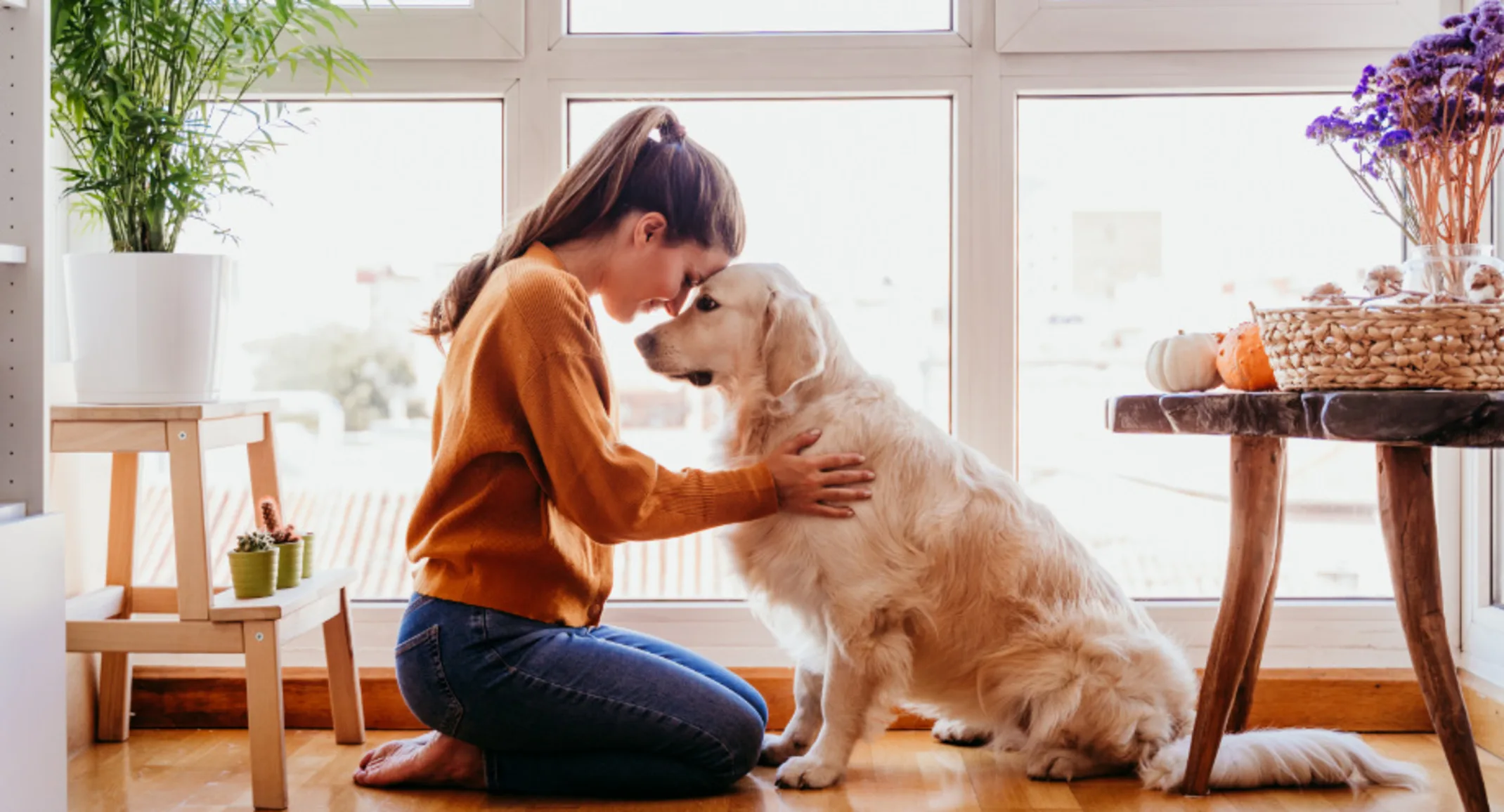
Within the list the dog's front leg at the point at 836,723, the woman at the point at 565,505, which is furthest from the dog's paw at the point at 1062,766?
the woman at the point at 565,505

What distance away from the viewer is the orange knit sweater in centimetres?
194

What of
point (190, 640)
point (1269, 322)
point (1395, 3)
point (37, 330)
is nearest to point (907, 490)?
point (1269, 322)

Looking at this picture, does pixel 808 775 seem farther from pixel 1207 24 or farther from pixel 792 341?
pixel 1207 24

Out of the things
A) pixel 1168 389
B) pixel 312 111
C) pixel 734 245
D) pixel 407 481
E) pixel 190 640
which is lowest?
pixel 190 640

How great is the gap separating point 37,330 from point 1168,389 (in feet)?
5.97

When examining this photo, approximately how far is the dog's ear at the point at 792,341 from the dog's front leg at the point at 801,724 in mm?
589

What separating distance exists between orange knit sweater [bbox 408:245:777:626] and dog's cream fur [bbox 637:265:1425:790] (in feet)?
0.55

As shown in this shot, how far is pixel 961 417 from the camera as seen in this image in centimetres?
266

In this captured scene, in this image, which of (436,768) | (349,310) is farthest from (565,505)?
(349,310)

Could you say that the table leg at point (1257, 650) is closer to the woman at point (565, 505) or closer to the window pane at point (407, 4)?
the woman at point (565, 505)

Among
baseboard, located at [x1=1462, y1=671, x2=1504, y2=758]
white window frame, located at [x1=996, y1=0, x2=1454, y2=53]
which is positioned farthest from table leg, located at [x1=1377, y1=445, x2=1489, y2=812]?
white window frame, located at [x1=996, y1=0, x2=1454, y2=53]

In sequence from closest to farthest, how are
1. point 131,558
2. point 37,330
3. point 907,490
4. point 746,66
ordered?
1. point 37,330
2. point 907,490
3. point 131,558
4. point 746,66

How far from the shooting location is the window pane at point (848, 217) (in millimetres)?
2715

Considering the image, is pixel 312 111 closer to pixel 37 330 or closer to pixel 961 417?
pixel 37 330
